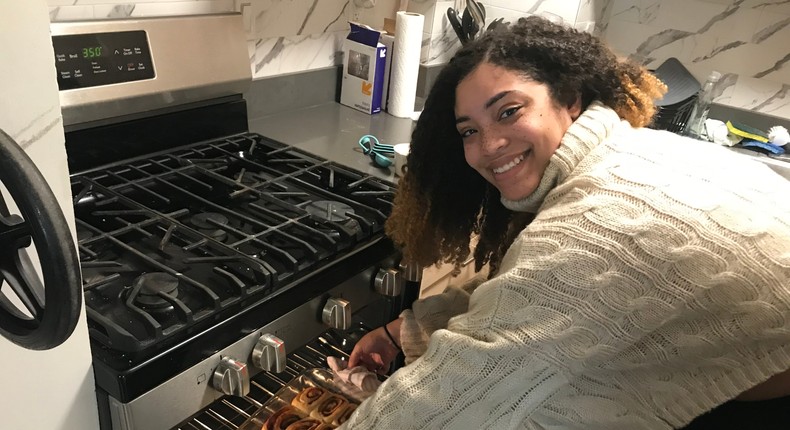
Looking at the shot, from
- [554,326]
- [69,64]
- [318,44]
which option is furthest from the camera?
[318,44]

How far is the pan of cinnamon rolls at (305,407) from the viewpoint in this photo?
1.01 m

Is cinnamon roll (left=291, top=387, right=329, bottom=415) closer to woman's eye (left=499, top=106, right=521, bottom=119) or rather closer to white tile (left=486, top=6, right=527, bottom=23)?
woman's eye (left=499, top=106, right=521, bottom=119)

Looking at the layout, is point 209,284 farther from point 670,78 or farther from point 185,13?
point 670,78

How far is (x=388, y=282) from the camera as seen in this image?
4.06ft

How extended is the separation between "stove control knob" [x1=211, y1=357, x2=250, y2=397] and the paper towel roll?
1185 millimetres

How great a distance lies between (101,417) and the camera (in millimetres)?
848

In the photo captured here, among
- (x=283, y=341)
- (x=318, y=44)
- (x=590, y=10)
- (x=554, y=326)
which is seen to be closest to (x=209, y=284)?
(x=283, y=341)

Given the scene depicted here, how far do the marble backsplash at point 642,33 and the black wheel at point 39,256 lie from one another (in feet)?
3.93

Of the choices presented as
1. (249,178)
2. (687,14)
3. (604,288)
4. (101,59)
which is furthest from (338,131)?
(687,14)

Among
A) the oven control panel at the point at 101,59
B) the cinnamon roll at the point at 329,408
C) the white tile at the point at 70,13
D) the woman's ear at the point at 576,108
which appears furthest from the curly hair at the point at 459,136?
the white tile at the point at 70,13

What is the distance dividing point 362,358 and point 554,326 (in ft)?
1.80

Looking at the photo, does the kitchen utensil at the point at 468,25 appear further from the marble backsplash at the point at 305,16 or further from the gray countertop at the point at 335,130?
the gray countertop at the point at 335,130

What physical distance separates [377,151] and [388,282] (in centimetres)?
44

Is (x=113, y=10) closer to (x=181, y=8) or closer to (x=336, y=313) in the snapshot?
(x=181, y=8)
